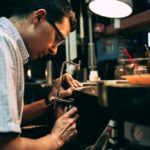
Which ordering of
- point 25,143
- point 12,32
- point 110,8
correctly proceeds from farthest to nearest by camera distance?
point 110,8 → point 12,32 → point 25,143

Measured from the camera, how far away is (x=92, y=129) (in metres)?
1.95

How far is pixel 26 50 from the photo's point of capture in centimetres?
178

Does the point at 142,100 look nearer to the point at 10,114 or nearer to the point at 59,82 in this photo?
the point at 10,114

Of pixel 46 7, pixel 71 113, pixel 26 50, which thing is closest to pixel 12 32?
pixel 26 50

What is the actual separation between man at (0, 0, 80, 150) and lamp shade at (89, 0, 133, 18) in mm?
640

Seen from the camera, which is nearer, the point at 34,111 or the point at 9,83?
the point at 9,83

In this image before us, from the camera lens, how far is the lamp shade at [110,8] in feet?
8.30

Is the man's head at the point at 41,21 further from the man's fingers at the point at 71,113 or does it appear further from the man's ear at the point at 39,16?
the man's fingers at the point at 71,113

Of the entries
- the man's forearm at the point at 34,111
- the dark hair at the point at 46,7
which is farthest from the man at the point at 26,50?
the man's forearm at the point at 34,111

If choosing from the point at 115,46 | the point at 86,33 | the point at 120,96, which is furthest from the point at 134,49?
the point at 120,96

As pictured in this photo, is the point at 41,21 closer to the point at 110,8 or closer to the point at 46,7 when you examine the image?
the point at 46,7

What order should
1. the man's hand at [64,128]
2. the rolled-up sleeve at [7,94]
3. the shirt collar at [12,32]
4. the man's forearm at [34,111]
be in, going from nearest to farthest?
the rolled-up sleeve at [7,94], the shirt collar at [12,32], the man's hand at [64,128], the man's forearm at [34,111]

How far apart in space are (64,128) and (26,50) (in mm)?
493

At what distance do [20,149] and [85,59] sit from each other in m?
2.45
